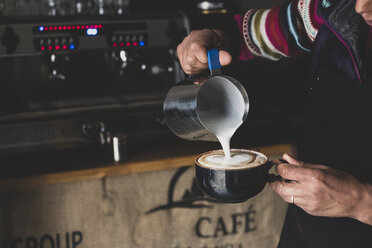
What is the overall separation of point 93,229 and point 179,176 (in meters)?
0.48

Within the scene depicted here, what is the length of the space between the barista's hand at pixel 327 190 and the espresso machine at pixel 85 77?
1099 millimetres

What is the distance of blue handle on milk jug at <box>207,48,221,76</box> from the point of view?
1.14m

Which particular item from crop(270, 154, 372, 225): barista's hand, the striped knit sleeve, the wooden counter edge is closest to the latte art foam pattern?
crop(270, 154, 372, 225): barista's hand

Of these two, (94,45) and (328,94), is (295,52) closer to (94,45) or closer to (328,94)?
(328,94)

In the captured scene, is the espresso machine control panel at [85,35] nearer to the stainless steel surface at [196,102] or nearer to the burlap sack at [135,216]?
the burlap sack at [135,216]

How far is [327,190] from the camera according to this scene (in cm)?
98

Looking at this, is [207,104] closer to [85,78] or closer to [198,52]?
[198,52]

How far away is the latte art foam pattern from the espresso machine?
821mm

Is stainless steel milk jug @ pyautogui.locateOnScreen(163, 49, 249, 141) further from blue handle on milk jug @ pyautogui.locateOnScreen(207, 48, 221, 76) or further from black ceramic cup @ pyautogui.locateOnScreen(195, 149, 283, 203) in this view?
black ceramic cup @ pyautogui.locateOnScreen(195, 149, 283, 203)

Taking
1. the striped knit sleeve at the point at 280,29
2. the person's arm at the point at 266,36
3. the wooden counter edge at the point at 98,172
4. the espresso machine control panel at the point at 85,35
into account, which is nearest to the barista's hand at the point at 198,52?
the person's arm at the point at 266,36

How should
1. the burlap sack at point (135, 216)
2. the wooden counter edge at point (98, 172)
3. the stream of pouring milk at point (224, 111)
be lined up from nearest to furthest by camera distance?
the stream of pouring milk at point (224, 111)
the wooden counter edge at point (98, 172)
the burlap sack at point (135, 216)

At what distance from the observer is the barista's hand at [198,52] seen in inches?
47.7

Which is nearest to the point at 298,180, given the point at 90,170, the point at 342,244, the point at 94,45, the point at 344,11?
the point at 342,244

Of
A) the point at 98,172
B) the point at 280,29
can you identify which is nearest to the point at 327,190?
the point at 280,29
